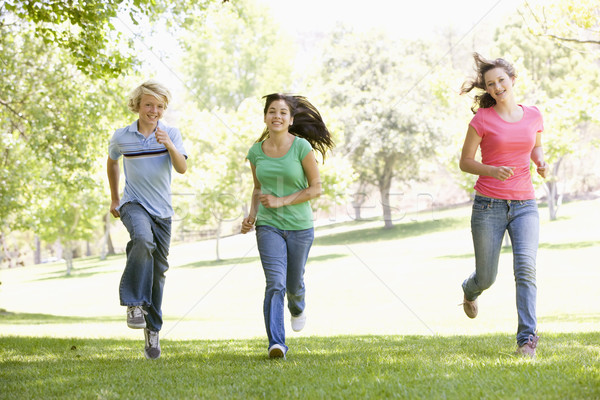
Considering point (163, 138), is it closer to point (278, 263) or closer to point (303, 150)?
point (303, 150)

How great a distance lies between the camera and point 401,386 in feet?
12.4

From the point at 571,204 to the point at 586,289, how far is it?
26184mm

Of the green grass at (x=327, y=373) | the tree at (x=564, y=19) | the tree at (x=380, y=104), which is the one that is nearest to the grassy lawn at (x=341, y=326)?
the green grass at (x=327, y=373)

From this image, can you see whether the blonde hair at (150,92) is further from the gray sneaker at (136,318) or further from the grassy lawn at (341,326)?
the grassy lawn at (341,326)

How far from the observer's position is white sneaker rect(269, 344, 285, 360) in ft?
16.5

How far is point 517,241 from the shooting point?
5027mm

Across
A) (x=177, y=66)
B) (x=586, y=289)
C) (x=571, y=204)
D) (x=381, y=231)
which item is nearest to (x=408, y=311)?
(x=586, y=289)

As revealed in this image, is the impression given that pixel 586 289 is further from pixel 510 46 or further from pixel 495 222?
pixel 510 46

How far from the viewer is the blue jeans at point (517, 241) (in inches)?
193

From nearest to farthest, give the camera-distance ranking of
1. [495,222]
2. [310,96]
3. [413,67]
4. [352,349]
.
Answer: [495,222], [352,349], [310,96], [413,67]

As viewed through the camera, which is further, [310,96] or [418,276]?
[310,96]

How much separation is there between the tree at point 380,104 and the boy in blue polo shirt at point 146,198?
35.2m

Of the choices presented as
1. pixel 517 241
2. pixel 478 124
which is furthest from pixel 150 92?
pixel 517 241

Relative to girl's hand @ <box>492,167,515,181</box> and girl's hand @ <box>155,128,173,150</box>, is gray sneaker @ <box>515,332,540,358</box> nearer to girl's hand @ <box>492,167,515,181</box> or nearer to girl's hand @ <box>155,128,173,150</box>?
girl's hand @ <box>492,167,515,181</box>
